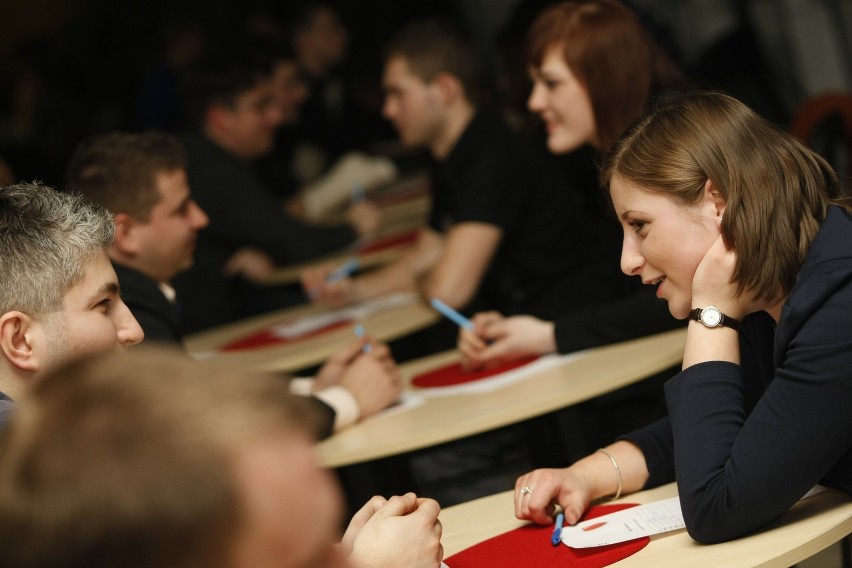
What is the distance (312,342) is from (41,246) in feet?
4.93

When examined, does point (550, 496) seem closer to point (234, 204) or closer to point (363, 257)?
point (363, 257)

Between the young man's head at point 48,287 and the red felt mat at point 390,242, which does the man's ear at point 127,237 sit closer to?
the young man's head at point 48,287

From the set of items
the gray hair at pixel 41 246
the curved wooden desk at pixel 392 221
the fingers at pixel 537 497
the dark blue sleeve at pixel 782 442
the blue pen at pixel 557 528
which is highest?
the gray hair at pixel 41 246

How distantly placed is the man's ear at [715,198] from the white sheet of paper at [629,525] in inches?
16.5

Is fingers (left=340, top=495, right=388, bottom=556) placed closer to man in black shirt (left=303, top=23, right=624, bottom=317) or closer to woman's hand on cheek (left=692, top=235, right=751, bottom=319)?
woman's hand on cheek (left=692, top=235, right=751, bottom=319)

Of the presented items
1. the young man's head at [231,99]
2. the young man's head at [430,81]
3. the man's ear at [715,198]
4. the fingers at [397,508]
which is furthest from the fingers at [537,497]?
the young man's head at [231,99]

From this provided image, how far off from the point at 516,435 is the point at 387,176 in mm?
3533

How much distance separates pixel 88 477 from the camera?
0.76 meters

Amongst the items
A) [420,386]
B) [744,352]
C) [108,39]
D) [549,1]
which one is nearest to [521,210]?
[420,386]

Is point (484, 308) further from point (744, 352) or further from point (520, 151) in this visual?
point (744, 352)

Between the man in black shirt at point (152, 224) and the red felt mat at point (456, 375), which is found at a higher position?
the man in black shirt at point (152, 224)

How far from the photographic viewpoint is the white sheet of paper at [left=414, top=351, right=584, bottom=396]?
2324mm

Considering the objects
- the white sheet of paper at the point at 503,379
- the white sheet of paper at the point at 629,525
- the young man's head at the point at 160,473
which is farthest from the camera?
the white sheet of paper at the point at 503,379

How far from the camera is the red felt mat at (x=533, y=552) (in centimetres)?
143
